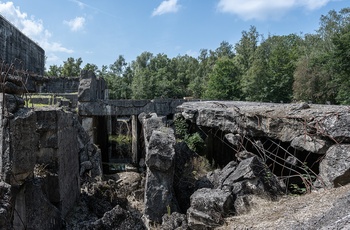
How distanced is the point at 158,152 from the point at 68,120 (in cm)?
201

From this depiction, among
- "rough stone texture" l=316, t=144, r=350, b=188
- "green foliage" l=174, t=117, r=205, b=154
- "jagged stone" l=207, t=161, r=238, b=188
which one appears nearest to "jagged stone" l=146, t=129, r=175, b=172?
"jagged stone" l=207, t=161, r=238, b=188

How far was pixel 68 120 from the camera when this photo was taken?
251 inches

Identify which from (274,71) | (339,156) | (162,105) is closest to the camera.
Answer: (339,156)

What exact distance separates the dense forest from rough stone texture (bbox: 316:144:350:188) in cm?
1561

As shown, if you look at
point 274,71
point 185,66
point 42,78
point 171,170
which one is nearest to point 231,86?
point 274,71

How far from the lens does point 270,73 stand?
29.5 meters

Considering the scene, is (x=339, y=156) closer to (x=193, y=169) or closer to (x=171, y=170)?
(x=171, y=170)

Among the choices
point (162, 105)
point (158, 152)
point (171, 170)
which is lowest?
point (171, 170)

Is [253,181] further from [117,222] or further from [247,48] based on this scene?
[247,48]

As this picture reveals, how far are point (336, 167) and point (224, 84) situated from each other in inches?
1057

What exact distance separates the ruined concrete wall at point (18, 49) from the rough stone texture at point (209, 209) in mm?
9456

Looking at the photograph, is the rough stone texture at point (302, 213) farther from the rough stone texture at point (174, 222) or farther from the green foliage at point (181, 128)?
the green foliage at point (181, 128)

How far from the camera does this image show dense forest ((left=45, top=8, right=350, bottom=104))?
68.9 ft

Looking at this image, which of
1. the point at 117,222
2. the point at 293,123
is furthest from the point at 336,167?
the point at 117,222
